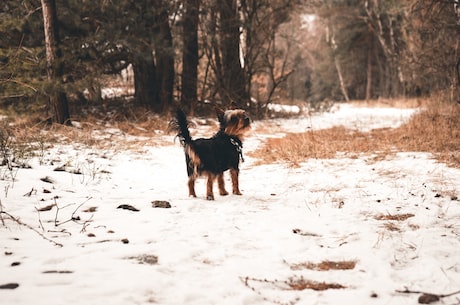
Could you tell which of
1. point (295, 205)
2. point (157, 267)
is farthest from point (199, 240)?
point (295, 205)

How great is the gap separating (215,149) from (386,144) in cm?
518

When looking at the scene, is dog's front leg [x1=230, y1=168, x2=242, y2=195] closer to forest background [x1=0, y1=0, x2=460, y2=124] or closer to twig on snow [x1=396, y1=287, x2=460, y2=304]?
twig on snow [x1=396, y1=287, x2=460, y2=304]

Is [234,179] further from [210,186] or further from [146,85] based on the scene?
[146,85]

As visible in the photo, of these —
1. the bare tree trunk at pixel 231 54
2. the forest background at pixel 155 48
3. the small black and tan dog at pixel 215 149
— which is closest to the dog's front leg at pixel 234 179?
the small black and tan dog at pixel 215 149

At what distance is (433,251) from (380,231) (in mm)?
554

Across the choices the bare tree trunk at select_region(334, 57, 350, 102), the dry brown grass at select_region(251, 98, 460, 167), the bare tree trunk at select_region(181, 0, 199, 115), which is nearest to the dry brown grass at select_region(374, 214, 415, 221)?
the dry brown grass at select_region(251, 98, 460, 167)

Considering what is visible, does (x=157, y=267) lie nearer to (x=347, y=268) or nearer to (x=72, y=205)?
(x=347, y=268)

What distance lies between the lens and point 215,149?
15.5 ft

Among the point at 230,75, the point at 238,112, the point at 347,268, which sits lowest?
the point at 347,268

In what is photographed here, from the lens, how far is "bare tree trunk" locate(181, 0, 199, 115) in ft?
41.2

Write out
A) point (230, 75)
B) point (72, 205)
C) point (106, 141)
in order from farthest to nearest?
1. point (230, 75)
2. point (106, 141)
3. point (72, 205)

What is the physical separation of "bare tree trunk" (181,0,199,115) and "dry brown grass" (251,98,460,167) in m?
4.56

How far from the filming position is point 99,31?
33.2 ft

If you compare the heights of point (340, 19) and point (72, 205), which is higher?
point (340, 19)
